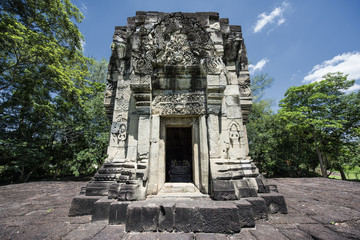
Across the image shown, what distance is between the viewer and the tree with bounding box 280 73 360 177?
1160cm

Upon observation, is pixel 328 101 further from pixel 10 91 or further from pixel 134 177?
pixel 10 91

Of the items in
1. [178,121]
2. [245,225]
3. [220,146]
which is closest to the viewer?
[245,225]

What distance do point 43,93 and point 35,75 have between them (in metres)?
1.24

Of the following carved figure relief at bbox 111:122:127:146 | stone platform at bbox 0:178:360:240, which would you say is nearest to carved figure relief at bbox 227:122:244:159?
stone platform at bbox 0:178:360:240

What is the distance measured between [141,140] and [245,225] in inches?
99.3

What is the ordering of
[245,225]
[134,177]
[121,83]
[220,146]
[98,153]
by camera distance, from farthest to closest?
[98,153] → [121,83] → [220,146] → [134,177] → [245,225]

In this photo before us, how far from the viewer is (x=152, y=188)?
3.14m

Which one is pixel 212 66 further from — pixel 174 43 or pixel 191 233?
pixel 191 233

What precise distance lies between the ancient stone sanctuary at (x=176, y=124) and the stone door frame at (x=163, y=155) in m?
0.02

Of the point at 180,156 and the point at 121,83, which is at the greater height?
→ the point at 121,83

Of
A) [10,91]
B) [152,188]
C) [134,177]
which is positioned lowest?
[152,188]

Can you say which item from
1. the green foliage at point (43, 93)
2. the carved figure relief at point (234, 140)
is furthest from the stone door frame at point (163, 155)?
the green foliage at point (43, 93)

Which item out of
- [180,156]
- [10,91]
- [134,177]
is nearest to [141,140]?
[134,177]

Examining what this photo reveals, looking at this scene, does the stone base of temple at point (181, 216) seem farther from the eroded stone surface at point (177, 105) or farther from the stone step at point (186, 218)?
the eroded stone surface at point (177, 105)
